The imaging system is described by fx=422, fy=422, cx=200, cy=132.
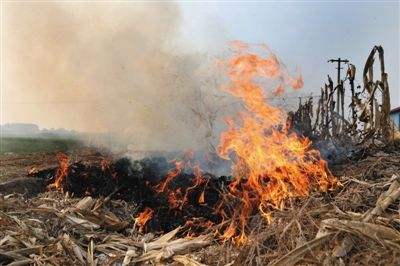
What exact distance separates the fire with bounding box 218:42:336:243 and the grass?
764 inches

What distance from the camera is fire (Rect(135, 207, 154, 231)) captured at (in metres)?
8.46

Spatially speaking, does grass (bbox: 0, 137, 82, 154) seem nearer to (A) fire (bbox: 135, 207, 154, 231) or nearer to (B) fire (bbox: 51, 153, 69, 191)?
(B) fire (bbox: 51, 153, 69, 191)

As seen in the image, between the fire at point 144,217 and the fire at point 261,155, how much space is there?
1796mm

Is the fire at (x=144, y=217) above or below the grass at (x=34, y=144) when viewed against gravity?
below

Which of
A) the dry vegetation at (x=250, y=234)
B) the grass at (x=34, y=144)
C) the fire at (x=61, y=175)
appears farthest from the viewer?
the grass at (x=34, y=144)

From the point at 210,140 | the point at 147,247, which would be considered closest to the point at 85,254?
the point at 147,247

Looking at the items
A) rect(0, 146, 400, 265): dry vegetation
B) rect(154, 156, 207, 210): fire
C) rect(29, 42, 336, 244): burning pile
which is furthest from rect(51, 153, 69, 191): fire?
rect(154, 156, 207, 210): fire

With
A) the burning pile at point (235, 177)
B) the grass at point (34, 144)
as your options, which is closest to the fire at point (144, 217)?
the burning pile at point (235, 177)

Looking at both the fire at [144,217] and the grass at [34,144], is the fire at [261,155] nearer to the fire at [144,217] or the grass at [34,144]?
the fire at [144,217]

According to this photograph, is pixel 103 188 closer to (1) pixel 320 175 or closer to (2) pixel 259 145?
(2) pixel 259 145

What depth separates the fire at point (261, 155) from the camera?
Result: 7504 millimetres

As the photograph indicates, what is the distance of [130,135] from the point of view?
60.7ft

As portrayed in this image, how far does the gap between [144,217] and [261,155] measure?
2719 millimetres

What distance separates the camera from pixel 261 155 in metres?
8.62
